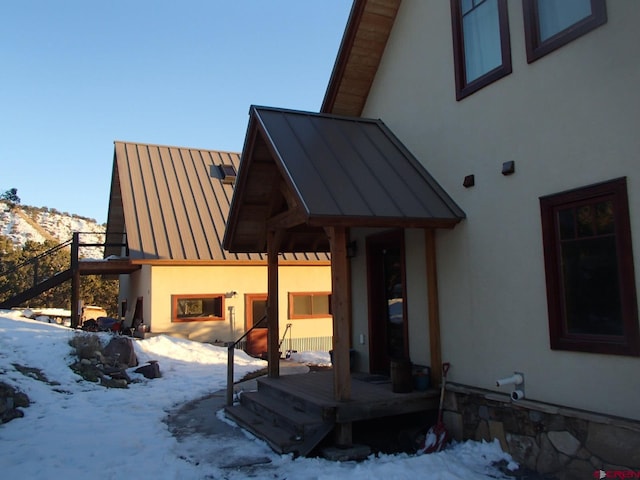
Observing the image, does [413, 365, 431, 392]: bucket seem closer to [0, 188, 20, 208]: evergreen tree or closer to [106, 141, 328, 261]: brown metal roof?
[106, 141, 328, 261]: brown metal roof

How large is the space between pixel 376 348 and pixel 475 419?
2.46 m

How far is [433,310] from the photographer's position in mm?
6988

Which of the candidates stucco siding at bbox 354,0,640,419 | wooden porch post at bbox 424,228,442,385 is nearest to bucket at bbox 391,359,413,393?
wooden porch post at bbox 424,228,442,385

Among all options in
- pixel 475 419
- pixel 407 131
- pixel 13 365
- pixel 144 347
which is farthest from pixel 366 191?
pixel 144 347

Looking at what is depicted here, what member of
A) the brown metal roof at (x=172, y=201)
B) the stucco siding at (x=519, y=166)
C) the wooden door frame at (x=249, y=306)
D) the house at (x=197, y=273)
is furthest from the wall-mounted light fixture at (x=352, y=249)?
the wooden door frame at (x=249, y=306)

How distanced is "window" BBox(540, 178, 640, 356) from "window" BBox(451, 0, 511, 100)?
186 centimetres

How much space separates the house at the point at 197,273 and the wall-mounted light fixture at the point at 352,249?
7.54 metres

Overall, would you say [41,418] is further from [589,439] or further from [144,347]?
[589,439]

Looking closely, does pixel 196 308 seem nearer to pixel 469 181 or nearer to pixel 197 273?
pixel 197 273

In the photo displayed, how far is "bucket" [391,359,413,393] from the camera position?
6.74 metres

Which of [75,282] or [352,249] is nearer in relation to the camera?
[352,249]

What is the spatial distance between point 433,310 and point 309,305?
37.5ft

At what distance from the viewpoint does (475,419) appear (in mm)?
6230

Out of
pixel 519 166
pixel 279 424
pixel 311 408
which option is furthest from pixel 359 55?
pixel 279 424
